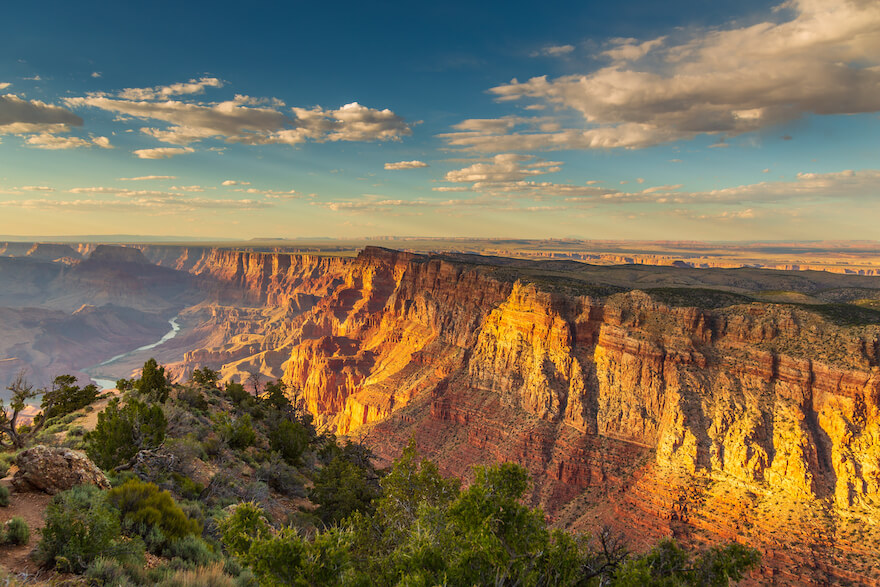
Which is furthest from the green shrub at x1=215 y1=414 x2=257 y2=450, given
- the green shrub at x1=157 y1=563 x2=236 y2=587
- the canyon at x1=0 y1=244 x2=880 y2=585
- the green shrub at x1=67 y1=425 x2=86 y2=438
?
the canyon at x1=0 y1=244 x2=880 y2=585

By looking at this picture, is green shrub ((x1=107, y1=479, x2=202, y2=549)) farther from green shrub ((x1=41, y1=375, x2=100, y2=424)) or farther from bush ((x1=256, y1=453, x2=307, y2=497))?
green shrub ((x1=41, y1=375, x2=100, y2=424))

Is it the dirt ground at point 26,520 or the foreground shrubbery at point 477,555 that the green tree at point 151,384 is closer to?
the dirt ground at point 26,520

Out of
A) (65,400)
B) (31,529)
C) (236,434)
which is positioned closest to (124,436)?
(31,529)

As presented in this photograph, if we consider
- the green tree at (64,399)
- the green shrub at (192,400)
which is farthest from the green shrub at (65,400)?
the green shrub at (192,400)

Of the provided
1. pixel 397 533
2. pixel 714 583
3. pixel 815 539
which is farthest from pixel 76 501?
pixel 815 539

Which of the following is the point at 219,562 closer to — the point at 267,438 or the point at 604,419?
the point at 267,438
